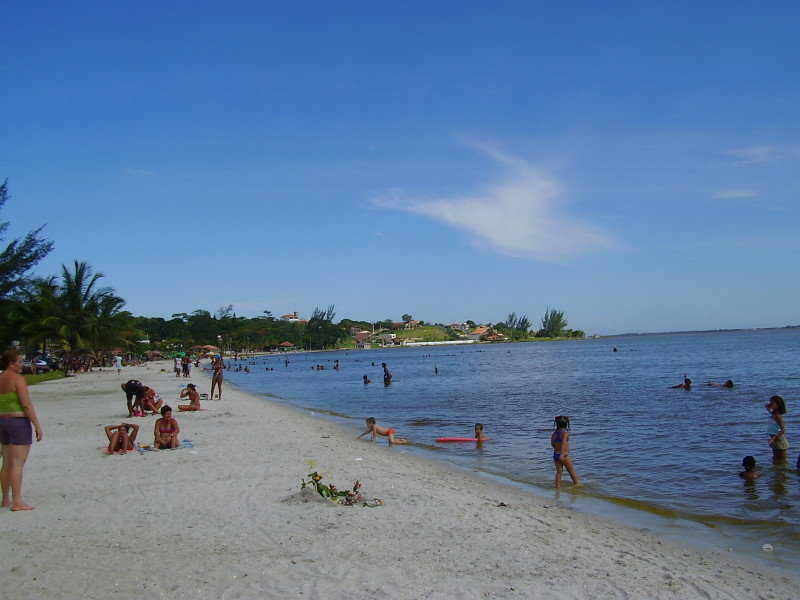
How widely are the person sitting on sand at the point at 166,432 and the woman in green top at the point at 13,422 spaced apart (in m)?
4.78

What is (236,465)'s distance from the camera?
34.5ft

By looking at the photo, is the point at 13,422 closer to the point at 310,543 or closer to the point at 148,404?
the point at 310,543

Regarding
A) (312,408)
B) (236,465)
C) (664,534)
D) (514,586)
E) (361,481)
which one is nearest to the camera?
(514,586)

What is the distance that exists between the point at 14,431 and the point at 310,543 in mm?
3985

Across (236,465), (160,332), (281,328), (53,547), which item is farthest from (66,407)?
(281,328)

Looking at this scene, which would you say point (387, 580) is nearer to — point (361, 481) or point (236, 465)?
point (361, 481)

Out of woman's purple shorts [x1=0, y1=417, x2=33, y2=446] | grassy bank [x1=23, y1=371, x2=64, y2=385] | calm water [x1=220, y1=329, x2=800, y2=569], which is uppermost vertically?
woman's purple shorts [x1=0, y1=417, x2=33, y2=446]

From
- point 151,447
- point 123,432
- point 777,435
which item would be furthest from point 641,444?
point 123,432

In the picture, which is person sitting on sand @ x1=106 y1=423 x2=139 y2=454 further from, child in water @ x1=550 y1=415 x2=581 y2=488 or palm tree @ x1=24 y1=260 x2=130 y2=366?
palm tree @ x1=24 y1=260 x2=130 y2=366

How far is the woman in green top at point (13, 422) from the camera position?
7020 mm

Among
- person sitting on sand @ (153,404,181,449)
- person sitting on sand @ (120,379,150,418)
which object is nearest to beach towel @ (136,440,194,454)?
person sitting on sand @ (153,404,181,449)

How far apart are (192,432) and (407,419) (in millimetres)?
9028

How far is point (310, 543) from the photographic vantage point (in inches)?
243

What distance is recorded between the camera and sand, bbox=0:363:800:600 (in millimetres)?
5117
